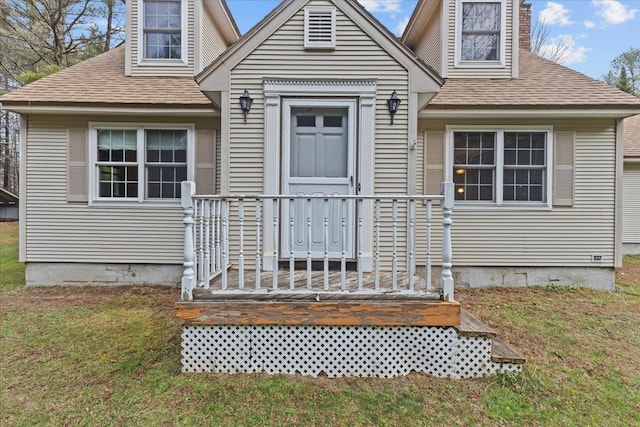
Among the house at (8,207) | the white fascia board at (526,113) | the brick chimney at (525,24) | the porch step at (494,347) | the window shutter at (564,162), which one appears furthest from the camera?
the house at (8,207)

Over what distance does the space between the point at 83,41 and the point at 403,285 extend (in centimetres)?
1671

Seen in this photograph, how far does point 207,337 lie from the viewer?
3.21m

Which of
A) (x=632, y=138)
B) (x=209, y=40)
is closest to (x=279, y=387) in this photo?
(x=209, y=40)

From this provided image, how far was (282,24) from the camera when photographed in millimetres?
4570

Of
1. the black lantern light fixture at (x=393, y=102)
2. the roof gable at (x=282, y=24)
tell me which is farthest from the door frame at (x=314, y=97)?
the roof gable at (x=282, y=24)

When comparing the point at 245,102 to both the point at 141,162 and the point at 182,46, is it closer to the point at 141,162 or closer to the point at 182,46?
the point at 141,162

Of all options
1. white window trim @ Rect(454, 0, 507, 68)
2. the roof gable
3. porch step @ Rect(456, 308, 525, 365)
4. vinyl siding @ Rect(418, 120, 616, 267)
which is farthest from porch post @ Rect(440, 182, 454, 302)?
white window trim @ Rect(454, 0, 507, 68)

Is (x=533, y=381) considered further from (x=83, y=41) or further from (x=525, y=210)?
(x=83, y=41)

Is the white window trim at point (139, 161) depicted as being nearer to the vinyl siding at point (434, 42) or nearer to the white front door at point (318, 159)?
the white front door at point (318, 159)

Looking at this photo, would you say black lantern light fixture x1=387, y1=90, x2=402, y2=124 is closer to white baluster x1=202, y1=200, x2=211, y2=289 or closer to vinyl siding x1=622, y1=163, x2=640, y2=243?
white baluster x1=202, y1=200, x2=211, y2=289

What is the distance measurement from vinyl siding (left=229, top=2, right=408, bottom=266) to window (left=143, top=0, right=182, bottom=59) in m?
3.06

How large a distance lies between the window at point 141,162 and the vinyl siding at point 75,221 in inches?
8.5

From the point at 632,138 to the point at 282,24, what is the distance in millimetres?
10649

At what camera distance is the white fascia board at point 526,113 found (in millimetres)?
5723
